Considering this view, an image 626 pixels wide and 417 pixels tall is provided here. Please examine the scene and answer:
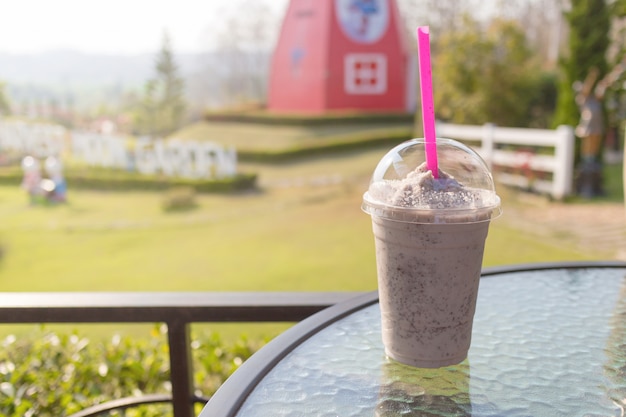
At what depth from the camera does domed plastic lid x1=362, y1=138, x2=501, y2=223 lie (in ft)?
2.94

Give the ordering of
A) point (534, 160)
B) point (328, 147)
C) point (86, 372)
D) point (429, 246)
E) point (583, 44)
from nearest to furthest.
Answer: point (429, 246) → point (86, 372) → point (534, 160) → point (583, 44) → point (328, 147)

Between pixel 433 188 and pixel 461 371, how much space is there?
12.4 inches

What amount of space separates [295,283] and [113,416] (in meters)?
3.15

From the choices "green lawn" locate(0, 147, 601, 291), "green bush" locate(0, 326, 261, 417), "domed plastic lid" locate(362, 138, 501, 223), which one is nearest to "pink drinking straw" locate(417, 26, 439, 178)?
"domed plastic lid" locate(362, 138, 501, 223)

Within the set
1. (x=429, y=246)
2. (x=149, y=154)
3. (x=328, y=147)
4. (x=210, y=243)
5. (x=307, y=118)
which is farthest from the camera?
(x=307, y=118)

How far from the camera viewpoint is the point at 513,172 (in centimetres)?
888

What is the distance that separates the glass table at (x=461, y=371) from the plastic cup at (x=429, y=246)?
Result: 6 centimetres

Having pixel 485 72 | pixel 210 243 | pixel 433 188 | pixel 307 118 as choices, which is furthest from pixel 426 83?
pixel 307 118

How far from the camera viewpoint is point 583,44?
8680 mm

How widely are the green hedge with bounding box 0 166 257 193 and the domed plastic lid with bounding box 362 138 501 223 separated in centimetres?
972

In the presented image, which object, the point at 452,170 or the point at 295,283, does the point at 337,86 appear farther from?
the point at 452,170

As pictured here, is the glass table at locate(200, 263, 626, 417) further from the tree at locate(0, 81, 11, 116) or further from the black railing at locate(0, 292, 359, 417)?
the tree at locate(0, 81, 11, 116)

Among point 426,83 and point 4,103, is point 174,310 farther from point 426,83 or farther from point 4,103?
point 4,103

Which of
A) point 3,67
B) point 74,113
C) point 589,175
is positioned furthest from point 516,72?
point 3,67
